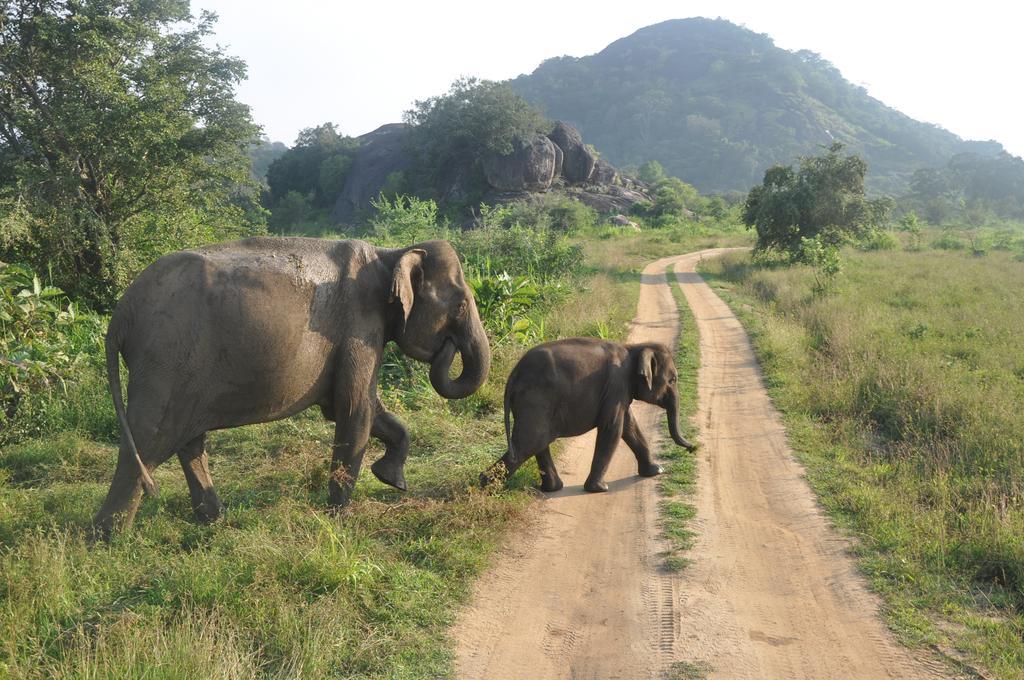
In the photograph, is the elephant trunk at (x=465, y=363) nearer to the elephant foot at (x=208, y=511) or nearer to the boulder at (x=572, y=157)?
the elephant foot at (x=208, y=511)

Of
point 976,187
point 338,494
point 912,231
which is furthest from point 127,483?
point 976,187

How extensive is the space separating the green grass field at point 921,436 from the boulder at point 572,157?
4142 cm

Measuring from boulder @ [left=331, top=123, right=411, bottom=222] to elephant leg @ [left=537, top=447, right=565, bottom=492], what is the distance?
52019 millimetres

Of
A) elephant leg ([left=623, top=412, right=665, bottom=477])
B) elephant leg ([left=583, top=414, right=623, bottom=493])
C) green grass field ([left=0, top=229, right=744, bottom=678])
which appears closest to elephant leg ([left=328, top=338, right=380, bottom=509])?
green grass field ([left=0, top=229, right=744, bottom=678])

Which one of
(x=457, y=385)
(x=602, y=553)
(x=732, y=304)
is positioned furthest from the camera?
(x=732, y=304)

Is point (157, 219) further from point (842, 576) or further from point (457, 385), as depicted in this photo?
point (842, 576)

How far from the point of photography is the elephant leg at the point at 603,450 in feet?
23.6

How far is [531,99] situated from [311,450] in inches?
6533

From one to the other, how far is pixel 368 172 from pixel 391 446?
2311 inches

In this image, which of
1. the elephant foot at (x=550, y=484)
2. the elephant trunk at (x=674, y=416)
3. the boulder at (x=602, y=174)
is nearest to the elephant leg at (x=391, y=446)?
the elephant foot at (x=550, y=484)

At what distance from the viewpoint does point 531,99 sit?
536ft

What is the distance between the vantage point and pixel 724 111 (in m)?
138

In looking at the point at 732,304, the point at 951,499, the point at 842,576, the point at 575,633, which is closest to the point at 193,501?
the point at 575,633

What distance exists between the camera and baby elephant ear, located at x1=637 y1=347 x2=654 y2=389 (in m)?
7.34
